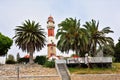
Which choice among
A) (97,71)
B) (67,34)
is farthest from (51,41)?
(97,71)

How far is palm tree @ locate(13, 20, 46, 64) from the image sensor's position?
1795 inches

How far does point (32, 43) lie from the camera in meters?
46.4

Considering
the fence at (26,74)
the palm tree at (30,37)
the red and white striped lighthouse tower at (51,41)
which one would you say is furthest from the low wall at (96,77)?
the red and white striped lighthouse tower at (51,41)

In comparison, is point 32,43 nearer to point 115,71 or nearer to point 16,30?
point 16,30

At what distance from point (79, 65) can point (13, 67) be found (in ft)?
30.8

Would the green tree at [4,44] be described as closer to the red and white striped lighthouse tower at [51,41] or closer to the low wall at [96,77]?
the red and white striped lighthouse tower at [51,41]

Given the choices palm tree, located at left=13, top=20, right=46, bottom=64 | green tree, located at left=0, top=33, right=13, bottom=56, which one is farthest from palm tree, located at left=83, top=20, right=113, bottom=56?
green tree, located at left=0, top=33, right=13, bottom=56

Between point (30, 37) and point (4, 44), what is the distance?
7591mm

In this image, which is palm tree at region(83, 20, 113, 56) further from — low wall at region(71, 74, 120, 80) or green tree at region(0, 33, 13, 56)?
green tree at region(0, 33, 13, 56)

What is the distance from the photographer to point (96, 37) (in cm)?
4422

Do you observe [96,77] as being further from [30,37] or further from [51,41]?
[51,41]

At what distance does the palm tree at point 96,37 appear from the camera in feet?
145

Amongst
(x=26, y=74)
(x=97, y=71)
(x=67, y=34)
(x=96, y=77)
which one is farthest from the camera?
(x=67, y=34)

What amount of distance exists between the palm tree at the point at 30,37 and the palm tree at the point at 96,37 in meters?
7.60
